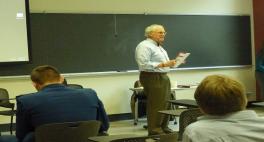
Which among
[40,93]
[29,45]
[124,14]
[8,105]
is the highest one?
[124,14]

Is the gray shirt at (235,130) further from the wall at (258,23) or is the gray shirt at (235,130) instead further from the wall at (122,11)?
the wall at (258,23)

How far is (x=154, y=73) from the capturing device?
5605 mm

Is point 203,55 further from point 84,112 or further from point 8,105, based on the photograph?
point 84,112

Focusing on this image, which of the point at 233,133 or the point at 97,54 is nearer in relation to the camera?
the point at 233,133

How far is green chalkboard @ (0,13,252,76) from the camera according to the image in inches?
270

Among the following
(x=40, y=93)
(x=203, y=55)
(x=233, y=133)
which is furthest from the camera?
(x=203, y=55)

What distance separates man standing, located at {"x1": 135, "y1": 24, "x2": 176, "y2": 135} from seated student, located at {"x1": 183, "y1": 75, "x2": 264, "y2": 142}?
3.80 m

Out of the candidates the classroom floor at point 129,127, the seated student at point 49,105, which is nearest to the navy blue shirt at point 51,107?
the seated student at point 49,105

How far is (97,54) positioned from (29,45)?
1168mm

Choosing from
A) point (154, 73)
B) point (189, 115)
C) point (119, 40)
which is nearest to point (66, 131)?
point (189, 115)

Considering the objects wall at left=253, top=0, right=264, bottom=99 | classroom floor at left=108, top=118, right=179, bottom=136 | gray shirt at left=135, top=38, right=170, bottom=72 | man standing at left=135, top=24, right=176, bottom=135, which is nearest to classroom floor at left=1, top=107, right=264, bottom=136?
classroom floor at left=108, top=118, right=179, bottom=136

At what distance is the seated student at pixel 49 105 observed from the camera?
2.75 m

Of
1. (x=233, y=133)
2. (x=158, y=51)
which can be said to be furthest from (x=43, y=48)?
(x=233, y=133)

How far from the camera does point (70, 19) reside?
705 cm
